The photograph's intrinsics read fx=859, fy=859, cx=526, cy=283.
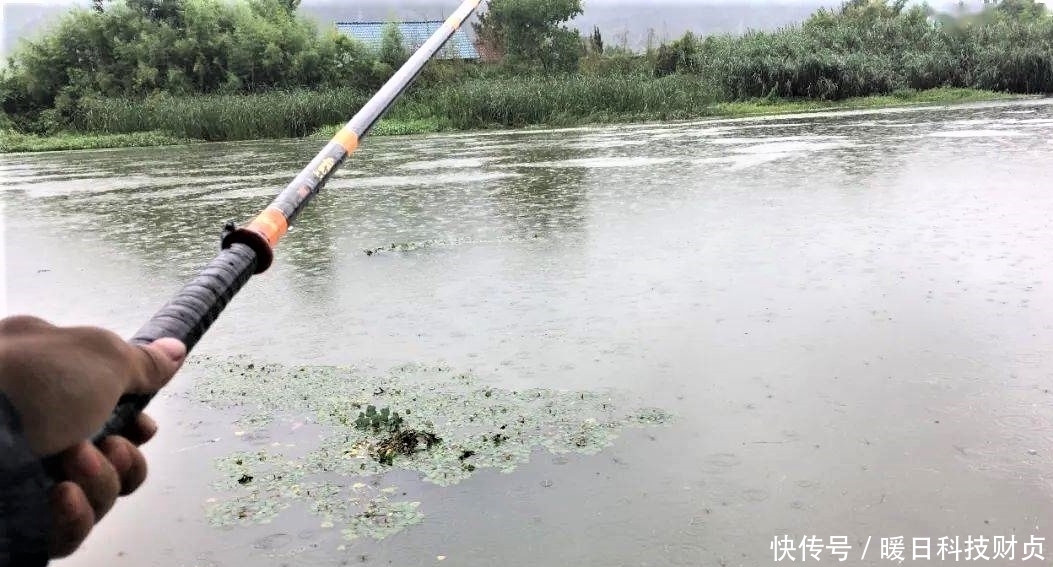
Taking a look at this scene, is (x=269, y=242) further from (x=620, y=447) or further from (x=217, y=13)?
(x=217, y=13)

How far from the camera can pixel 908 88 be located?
23234 millimetres

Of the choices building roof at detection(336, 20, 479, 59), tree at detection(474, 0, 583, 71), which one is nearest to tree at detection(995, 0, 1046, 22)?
tree at detection(474, 0, 583, 71)

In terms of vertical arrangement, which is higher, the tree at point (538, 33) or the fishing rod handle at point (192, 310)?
the tree at point (538, 33)

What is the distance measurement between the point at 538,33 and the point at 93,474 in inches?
1197

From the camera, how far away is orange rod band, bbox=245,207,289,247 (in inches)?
64.0

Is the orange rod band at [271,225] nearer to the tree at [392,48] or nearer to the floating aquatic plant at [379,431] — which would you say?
the floating aquatic plant at [379,431]

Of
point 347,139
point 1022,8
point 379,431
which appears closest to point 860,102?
point 379,431

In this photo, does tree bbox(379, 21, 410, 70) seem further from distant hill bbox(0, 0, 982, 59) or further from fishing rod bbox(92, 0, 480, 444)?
fishing rod bbox(92, 0, 480, 444)

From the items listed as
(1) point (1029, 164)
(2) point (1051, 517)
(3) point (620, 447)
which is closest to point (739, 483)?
(3) point (620, 447)

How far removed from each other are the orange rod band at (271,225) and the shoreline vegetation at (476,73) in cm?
1875

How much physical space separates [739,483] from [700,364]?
3.09ft

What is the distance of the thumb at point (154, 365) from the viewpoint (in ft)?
3.56

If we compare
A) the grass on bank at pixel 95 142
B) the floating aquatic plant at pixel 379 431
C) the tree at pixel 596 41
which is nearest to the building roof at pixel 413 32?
the tree at pixel 596 41

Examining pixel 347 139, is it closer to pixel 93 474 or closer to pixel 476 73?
pixel 93 474
